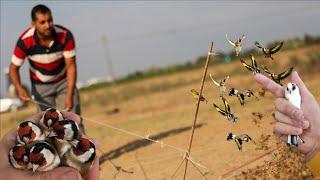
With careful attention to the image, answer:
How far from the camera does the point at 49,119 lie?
3.23 m

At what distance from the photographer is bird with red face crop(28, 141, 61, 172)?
2.98 m

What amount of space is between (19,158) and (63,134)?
0.23 m

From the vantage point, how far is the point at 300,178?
15.5 ft

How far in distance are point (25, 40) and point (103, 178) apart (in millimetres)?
2206

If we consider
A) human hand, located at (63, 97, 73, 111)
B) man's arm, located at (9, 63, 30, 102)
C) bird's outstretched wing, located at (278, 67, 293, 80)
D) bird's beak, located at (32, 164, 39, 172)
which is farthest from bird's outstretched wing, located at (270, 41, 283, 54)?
man's arm, located at (9, 63, 30, 102)

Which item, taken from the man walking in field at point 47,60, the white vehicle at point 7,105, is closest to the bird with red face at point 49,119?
the man walking in field at point 47,60

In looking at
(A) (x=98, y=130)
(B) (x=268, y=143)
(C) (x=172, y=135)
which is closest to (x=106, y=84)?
(A) (x=98, y=130)

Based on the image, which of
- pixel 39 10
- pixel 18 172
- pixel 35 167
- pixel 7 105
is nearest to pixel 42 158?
pixel 35 167

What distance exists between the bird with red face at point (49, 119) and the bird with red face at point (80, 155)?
16 cm

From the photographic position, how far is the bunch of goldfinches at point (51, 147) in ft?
9.86

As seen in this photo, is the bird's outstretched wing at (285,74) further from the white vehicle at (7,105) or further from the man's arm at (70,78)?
the white vehicle at (7,105)

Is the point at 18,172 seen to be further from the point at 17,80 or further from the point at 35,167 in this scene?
the point at 17,80

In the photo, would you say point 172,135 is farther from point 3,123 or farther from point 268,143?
point 3,123

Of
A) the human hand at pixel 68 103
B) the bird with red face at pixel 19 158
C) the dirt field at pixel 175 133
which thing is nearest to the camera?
the bird with red face at pixel 19 158
